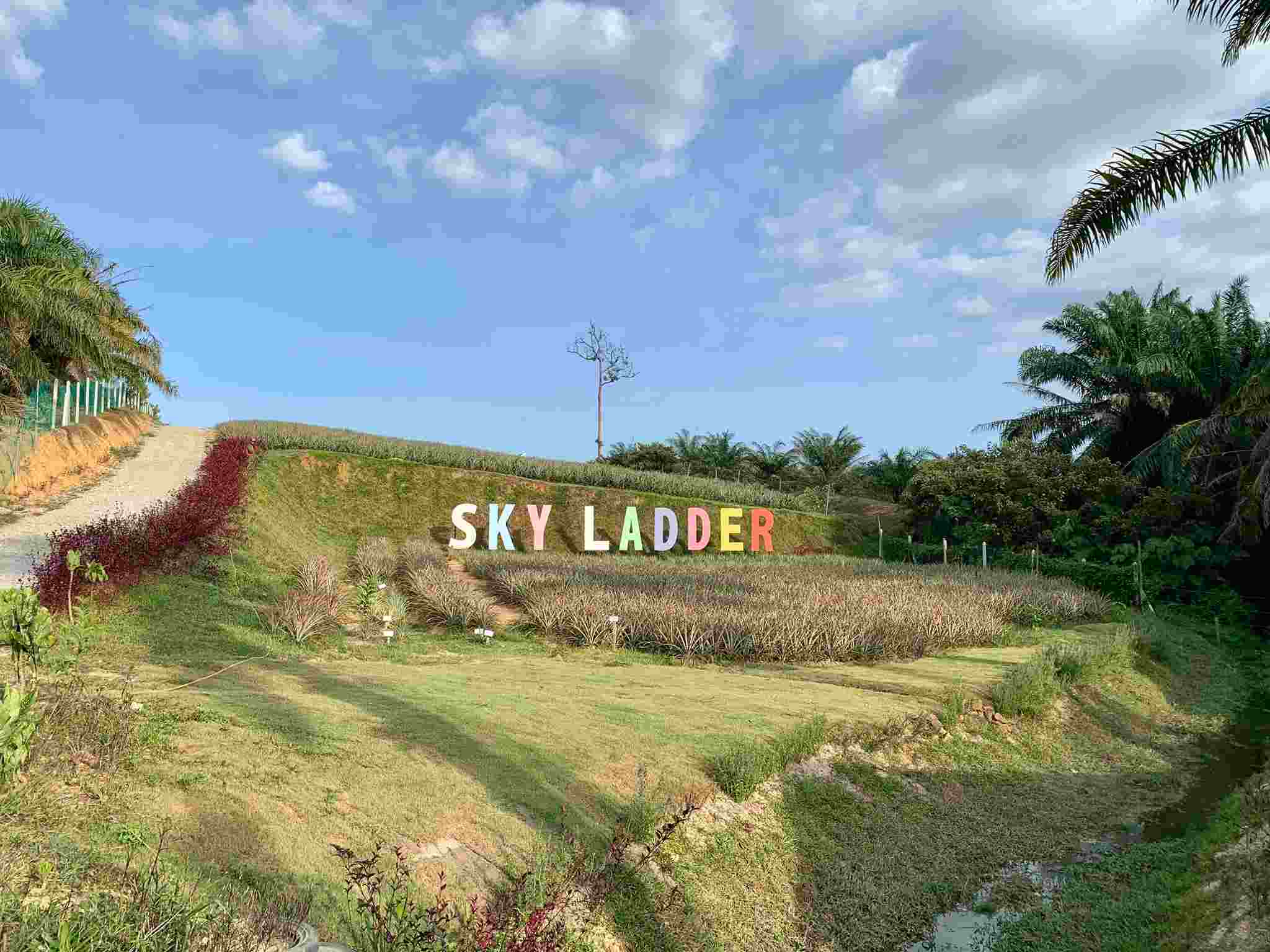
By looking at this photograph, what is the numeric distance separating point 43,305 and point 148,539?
8155 mm

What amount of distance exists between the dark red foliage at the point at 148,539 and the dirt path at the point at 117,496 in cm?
47

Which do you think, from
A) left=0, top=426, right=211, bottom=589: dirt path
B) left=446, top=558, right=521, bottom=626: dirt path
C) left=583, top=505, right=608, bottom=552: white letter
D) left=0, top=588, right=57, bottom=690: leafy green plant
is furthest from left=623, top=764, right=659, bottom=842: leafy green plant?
left=583, top=505, right=608, bottom=552: white letter

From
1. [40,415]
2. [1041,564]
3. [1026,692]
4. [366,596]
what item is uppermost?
[40,415]

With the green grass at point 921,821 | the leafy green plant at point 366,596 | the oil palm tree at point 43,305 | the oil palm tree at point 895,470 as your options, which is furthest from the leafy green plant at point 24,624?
the oil palm tree at point 895,470

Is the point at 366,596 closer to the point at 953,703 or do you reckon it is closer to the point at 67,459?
the point at 953,703

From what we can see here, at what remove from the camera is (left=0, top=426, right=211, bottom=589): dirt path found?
14.1 m

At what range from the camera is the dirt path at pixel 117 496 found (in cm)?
1407

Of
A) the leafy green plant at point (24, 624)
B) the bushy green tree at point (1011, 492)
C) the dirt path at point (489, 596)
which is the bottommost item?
the dirt path at point (489, 596)

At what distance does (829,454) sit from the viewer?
44.4m

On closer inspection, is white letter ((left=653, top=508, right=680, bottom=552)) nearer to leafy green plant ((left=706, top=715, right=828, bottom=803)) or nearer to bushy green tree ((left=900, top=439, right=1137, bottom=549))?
bushy green tree ((left=900, top=439, right=1137, bottom=549))

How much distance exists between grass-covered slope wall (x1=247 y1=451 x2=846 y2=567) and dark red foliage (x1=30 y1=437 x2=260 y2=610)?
2719 millimetres

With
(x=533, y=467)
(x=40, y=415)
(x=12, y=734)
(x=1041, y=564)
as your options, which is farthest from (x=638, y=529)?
(x=12, y=734)

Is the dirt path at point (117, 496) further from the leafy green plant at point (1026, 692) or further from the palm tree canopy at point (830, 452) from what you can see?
the palm tree canopy at point (830, 452)

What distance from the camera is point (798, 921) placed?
5.36 m
